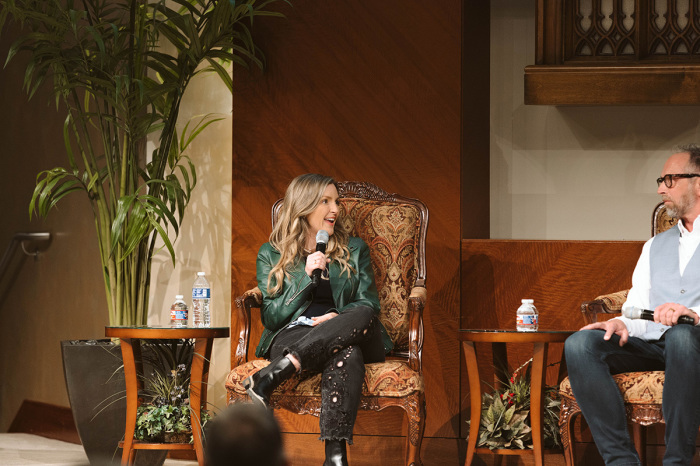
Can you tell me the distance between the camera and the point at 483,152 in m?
4.38

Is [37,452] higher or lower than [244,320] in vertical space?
lower

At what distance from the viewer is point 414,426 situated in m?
2.86

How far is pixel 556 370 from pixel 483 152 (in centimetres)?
127

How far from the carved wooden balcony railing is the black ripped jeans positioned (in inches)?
66.4

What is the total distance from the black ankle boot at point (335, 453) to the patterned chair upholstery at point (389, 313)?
20 cm

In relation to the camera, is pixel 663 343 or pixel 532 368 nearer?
pixel 663 343

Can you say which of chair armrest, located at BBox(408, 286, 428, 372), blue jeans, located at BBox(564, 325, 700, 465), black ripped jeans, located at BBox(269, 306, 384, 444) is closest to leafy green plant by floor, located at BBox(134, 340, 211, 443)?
black ripped jeans, located at BBox(269, 306, 384, 444)

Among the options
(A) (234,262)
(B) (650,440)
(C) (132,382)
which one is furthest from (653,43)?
(C) (132,382)

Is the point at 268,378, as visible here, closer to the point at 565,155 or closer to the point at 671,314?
the point at 671,314

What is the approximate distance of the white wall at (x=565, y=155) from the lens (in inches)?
171

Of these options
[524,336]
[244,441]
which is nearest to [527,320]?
[524,336]

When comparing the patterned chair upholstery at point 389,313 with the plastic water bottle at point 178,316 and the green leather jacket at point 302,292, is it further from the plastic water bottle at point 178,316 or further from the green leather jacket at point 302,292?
the plastic water bottle at point 178,316

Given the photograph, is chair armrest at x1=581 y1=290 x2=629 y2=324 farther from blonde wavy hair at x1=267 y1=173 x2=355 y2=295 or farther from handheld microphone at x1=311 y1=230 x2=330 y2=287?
handheld microphone at x1=311 y1=230 x2=330 y2=287

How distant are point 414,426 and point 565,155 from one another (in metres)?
2.09
